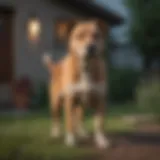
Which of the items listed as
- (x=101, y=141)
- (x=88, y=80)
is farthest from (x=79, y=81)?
(x=101, y=141)

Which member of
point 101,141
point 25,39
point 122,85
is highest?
point 25,39

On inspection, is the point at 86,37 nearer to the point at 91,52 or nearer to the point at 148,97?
the point at 91,52

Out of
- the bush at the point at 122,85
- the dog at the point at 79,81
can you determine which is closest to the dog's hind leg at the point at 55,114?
the dog at the point at 79,81

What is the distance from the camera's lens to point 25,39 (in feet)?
4.78

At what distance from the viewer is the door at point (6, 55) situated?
1.44m

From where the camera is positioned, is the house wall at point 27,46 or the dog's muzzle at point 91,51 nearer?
the dog's muzzle at point 91,51

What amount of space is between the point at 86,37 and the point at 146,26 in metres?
0.12

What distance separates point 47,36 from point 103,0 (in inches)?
5.5

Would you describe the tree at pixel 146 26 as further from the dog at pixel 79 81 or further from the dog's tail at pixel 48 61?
the dog's tail at pixel 48 61

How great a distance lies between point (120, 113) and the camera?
1.41 metres

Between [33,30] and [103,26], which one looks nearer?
[103,26]

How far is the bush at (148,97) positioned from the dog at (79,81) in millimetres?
72

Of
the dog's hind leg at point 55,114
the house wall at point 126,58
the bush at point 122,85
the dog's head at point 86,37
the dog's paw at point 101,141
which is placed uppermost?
the dog's head at point 86,37

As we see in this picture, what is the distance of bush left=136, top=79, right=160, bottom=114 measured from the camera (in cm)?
140
